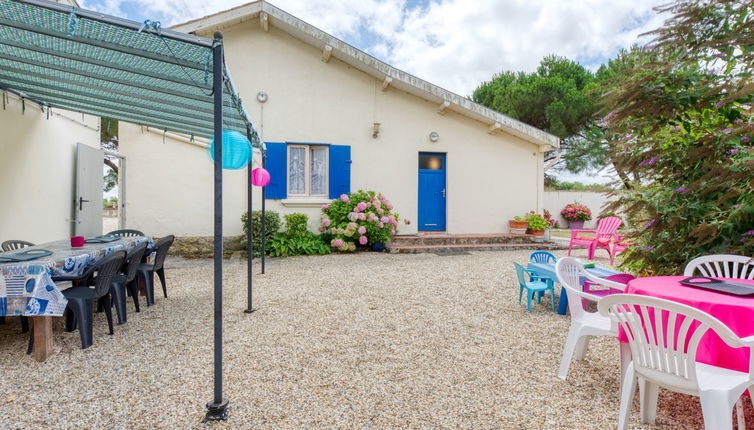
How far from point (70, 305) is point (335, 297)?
247 centimetres

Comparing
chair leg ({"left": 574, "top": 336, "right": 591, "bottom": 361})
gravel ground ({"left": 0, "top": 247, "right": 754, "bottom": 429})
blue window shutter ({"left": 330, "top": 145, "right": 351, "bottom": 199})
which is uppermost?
blue window shutter ({"left": 330, "top": 145, "right": 351, "bottom": 199})

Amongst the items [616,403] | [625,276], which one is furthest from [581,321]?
[625,276]

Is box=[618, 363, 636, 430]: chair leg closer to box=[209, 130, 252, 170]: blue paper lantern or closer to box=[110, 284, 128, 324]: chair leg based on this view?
box=[209, 130, 252, 170]: blue paper lantern

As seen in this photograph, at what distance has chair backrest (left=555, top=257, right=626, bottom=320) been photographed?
7.94ft

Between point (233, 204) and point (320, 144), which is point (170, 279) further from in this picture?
point (320, 144)

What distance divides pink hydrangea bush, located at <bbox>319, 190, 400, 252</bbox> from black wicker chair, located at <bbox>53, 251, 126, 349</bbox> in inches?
185

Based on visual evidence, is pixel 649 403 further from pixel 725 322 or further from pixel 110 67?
pixel 110 67

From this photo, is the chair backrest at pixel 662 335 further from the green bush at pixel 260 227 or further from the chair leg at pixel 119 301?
the green bush at pixel 260 227

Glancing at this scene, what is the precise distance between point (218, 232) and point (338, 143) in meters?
6.50

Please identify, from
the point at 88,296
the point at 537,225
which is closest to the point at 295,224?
the point at 88,296

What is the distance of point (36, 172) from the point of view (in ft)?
16.6

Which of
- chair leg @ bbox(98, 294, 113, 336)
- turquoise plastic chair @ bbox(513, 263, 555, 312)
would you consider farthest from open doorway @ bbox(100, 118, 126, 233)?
turquoise plastic chair @ bbox(513, 263, 555, 312)

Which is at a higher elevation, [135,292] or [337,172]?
[337,172]

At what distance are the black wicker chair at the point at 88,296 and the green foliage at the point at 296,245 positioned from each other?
4.22 meters
